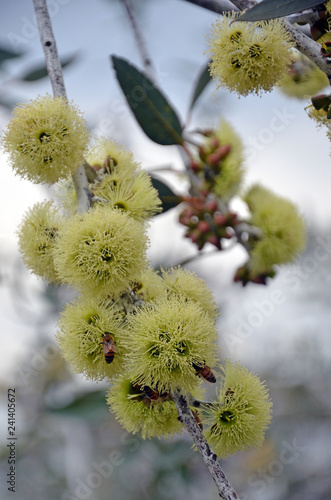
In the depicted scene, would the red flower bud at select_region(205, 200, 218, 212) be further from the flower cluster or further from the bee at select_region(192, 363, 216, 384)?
the bee at select_region(192, 363, 216, 384)

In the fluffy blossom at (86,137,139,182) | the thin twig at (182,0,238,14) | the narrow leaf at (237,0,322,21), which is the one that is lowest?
the fluffy blossom at (86,137,139,182)

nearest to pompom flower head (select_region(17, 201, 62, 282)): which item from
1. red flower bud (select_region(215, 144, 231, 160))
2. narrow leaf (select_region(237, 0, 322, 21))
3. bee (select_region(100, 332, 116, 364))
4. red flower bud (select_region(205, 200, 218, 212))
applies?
bee (select_region(100, 332, 116, 364))

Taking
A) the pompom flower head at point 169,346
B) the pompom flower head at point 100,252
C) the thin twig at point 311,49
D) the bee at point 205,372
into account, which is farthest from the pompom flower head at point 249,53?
the bee at point 205,372

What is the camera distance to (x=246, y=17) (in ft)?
3.35

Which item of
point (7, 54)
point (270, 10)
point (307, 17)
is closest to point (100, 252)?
point (270, 10)

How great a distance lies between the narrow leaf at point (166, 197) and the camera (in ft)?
6.24

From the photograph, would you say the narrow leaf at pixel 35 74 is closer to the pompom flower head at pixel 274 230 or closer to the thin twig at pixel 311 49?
the pompom flower head at pixel 274 230

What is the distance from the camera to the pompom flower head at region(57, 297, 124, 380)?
1.16 meters

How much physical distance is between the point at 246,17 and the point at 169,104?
866 millimetres

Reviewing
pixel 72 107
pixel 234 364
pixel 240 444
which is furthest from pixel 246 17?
pixel 240 444

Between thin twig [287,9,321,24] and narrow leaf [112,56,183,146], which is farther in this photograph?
narrow leaf [112,56,183,146]

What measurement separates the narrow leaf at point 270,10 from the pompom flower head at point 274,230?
1.22m

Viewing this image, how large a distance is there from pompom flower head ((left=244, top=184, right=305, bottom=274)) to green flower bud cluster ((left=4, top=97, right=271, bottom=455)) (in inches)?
38.7

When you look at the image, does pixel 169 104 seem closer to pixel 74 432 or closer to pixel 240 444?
pixel 240 444
